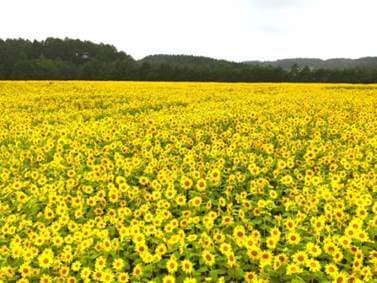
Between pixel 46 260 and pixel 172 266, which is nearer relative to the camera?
pixel 172 266

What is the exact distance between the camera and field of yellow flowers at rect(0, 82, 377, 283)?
221 inches

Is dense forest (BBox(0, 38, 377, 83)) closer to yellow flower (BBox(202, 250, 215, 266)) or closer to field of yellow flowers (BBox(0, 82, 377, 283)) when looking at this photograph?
field of yellow flowers (BBox(0, 82, 377, 283))

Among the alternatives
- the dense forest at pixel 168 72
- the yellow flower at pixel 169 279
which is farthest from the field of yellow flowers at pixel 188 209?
the dense forest at pixel 168 72

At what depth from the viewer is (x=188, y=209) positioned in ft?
24.8

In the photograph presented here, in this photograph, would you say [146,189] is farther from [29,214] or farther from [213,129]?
[213,129]

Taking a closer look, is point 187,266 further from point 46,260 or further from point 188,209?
point 188,209

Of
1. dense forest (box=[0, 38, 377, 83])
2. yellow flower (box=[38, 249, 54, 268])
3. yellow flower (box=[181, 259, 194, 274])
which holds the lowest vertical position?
dense forest (box=[0, 38, 377, 83])

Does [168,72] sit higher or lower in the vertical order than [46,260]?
lower

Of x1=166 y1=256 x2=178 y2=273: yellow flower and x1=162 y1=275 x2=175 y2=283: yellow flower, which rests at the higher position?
x1=166 y1=256 x2=178 y2=273: yellow flower

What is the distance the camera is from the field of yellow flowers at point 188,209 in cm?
561

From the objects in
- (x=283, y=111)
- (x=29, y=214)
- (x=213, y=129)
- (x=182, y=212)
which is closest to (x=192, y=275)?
(x=182, y=212)

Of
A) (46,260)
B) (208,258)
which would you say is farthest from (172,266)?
(46,260)

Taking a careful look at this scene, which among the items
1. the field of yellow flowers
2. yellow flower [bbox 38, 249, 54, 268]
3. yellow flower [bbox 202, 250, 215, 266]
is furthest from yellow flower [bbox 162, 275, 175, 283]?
yellow flower [bbox 38, 249, 54, 268]

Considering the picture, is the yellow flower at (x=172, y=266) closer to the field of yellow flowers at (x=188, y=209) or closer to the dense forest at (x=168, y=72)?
the field of yellow flowers at (x=188, y=209)
